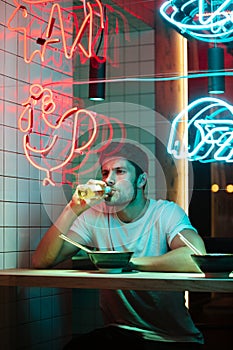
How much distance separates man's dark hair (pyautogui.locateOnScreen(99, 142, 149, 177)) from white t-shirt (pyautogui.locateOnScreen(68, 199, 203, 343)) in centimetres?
13

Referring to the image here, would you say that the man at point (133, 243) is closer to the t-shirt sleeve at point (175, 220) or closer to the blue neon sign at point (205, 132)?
the t-shirt sleeve at point (175, 220)

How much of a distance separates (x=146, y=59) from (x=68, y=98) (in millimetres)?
334

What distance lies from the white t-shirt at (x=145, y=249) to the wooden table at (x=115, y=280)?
0.13 ft

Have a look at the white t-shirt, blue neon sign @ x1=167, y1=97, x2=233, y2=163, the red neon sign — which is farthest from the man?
the red neon sign

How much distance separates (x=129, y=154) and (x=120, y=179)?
99mm

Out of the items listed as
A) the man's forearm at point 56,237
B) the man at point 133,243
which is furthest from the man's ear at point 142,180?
the man's forearm at point 56,237

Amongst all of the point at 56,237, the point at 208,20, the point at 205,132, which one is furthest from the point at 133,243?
the point at 208,20

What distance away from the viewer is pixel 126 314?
2.88 meters

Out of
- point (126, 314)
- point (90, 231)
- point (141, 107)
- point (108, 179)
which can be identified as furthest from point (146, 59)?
point (126, 314)

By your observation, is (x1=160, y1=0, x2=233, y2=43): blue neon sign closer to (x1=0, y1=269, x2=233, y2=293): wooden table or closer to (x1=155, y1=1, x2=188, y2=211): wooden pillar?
(x1=155, y1=1, x2=188, y2=211): wooden pillar

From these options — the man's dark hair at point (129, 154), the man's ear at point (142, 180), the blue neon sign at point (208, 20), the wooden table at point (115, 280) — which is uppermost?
the blue neon sign at point (208, 20)

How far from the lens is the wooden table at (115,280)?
2.69m

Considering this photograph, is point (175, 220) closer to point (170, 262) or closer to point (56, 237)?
point (170, 262)

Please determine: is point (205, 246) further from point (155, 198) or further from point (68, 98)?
point (68, 98)
